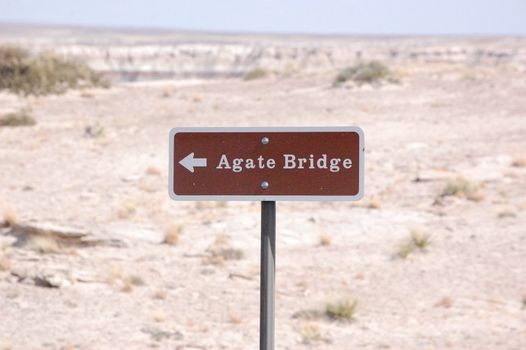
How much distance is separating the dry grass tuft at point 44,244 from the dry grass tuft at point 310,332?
3583mm

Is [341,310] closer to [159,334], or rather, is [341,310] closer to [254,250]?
[159,334]

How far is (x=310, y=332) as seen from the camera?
8750mm

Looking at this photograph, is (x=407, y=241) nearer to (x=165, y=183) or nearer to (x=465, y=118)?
(x=165, y=183)

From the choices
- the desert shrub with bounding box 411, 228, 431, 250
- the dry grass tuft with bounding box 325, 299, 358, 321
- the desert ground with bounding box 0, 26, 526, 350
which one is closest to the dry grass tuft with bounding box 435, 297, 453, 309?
the desert ground with bounding box 0, 26, 526, 350

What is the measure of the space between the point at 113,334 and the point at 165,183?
7.85 m

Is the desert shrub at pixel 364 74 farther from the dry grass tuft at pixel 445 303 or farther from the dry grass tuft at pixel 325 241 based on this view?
the dry grass tuft at pixel 445 303

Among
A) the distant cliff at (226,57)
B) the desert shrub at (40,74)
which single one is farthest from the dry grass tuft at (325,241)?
the distant cliff at (226,57)

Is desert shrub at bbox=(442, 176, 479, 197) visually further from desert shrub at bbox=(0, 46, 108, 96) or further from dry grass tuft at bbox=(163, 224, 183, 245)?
desert shrub at bbox=(0, 46, 108, 96)

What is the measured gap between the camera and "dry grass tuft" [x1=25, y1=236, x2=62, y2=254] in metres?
11.0

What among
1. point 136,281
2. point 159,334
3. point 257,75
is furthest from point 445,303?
point 257,75

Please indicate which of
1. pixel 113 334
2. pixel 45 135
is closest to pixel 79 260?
pixel 113 334

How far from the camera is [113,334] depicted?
28.3 feet

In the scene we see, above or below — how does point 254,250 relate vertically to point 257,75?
below

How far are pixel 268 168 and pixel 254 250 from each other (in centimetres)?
755
